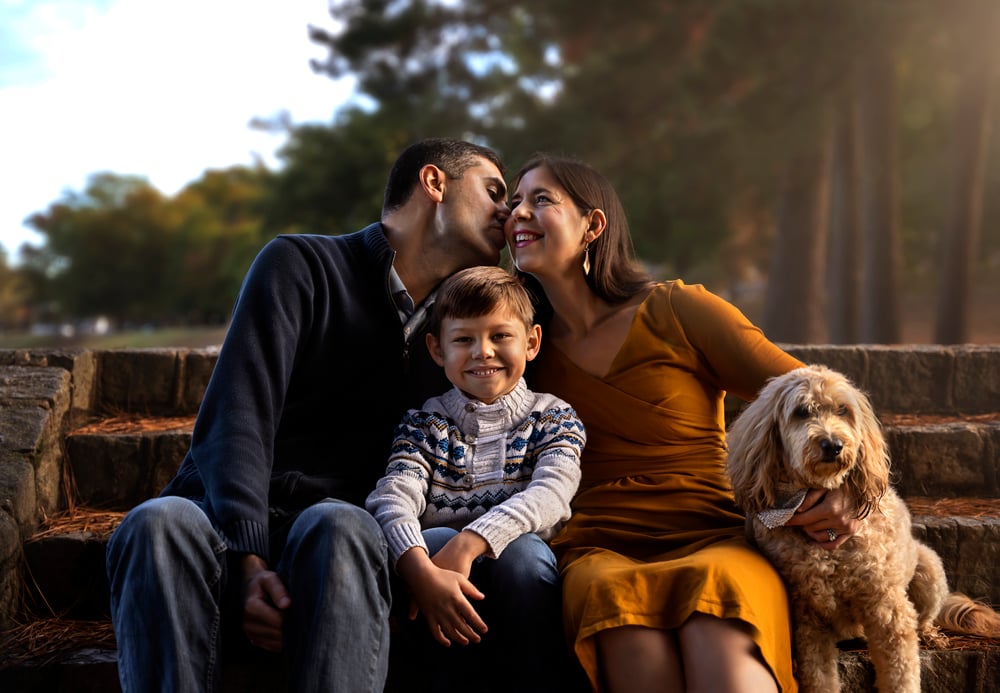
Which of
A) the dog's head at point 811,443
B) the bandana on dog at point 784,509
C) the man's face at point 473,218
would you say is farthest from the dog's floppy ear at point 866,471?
the man's face at point 473,218

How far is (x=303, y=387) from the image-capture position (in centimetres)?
268

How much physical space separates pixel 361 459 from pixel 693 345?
3.59 ft

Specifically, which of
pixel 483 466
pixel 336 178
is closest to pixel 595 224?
pixel 483 466

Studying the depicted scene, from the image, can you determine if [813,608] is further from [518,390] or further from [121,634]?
[121,634]

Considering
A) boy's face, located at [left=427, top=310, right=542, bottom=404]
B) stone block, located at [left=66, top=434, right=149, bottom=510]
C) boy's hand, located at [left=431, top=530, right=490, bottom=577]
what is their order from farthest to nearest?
stone block, located at [left=66, top=434, right=149, bottom=510], boy's face, located at [left=427, top=310, right=542, bottom=404], boy's hand, located at [left=431, top=530, right=490, bottom=577]

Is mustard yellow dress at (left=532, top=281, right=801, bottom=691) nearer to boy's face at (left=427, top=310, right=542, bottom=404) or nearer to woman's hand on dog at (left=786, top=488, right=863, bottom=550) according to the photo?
woman's hand on dog at (left=786, top=488, right=863, bottom=550)

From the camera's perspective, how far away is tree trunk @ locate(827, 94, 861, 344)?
1130 centimetres

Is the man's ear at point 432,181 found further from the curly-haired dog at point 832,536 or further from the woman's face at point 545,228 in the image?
the curly-haired dog at point 832,536

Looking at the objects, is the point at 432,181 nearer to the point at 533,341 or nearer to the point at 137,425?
the point at 533,341

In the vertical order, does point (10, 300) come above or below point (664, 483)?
above

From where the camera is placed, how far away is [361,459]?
2662 mm

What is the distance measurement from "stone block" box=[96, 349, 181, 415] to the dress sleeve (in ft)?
7.15

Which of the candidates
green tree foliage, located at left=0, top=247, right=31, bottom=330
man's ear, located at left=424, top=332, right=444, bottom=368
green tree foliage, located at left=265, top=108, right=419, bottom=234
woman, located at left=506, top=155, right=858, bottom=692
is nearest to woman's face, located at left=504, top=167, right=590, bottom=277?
woman, located at left=506, top=155, right=858, bottom=692

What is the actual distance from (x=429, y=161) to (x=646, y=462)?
1.27 m
